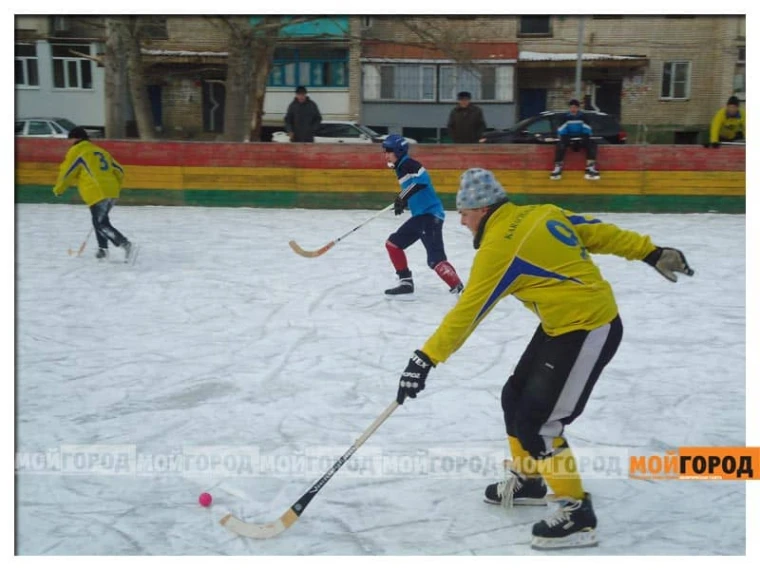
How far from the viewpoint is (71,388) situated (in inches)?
200

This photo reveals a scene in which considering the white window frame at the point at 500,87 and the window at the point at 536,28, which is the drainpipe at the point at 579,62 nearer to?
the window at the point at 536,28

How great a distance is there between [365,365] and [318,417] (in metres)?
0.94

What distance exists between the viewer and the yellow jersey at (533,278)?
123 inches

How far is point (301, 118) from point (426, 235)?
589 cm

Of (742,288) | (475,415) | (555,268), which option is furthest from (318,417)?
(742,288)

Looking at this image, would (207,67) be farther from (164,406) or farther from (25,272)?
(164,406)

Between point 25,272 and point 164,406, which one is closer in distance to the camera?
point 164,406

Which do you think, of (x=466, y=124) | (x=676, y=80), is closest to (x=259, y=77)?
(x=466, y=124)

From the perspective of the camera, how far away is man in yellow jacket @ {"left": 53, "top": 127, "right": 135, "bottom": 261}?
27.3 feet

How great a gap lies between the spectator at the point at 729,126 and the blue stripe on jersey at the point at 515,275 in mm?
9330

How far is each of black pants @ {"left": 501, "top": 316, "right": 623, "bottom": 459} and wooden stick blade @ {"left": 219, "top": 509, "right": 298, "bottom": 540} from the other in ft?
3.30

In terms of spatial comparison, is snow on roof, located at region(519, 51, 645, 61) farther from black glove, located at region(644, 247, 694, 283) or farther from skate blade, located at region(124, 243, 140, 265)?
black glove, located at region(644, 247, 694, 283)

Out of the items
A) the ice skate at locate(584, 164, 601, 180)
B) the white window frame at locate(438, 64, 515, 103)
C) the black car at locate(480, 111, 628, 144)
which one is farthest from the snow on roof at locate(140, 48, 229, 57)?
the ice skate at locate(584, 164, 601, 180)

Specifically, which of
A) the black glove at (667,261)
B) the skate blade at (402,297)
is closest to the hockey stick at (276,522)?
the black glove at (667,261)
